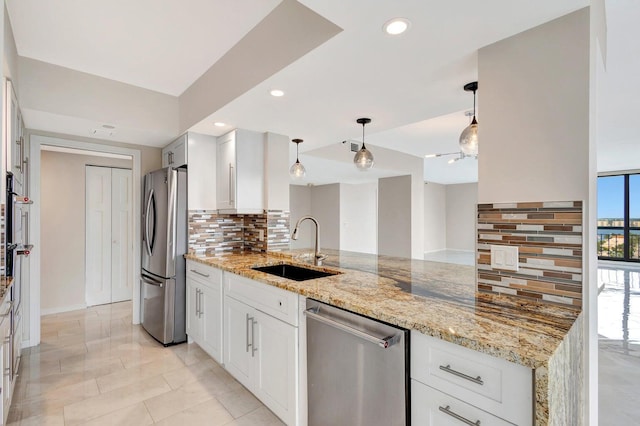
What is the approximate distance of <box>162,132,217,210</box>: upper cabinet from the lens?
128 inches

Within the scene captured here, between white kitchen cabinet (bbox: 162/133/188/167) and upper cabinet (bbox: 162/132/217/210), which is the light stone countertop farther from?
white kitchen cabinet (bbox: 162/133/188/167)

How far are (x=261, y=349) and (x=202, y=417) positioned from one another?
0.55 metres

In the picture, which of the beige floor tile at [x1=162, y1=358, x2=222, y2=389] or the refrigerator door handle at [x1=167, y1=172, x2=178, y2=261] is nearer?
the beige floor tile at [x1=162, y1=358, x2=222, y2=389]

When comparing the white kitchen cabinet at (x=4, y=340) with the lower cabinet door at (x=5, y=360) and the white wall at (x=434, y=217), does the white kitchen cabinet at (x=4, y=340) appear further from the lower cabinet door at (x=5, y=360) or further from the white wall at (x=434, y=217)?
the white wall at (x=434, y=217)

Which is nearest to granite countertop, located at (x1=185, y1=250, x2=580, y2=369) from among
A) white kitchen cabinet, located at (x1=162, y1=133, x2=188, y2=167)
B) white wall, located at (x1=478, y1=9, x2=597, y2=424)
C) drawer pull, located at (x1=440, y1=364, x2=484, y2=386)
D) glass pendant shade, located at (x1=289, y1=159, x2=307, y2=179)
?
drawer pull, located at (x1=440, y1=364, x2=484, y2=386)

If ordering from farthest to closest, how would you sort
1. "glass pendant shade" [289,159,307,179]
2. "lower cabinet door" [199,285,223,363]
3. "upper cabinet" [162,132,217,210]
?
"glass pendant shade" [289,159,307,179]
"upper cabinet" [162,132,217,210]
"lower cabinet door" [199,285,223,363]

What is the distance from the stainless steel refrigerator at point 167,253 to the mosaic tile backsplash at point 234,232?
0.15m

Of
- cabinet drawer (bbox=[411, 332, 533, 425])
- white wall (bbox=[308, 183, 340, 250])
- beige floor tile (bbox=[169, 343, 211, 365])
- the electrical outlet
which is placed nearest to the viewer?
cabinet drawer (bbox=[411, 332, 533, 425])

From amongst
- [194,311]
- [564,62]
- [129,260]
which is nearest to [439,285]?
[564,62]

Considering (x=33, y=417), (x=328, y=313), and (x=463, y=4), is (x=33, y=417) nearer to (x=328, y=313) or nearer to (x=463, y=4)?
(x=328, y=313)

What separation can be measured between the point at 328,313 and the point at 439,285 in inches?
26.7

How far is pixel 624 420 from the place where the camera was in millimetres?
1970

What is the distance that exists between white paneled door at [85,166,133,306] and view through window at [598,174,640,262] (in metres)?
10.4

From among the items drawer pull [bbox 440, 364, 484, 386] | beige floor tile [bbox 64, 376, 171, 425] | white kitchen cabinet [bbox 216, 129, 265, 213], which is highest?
white kitchen cabinet [bbox 216, 129, 265, 213]
